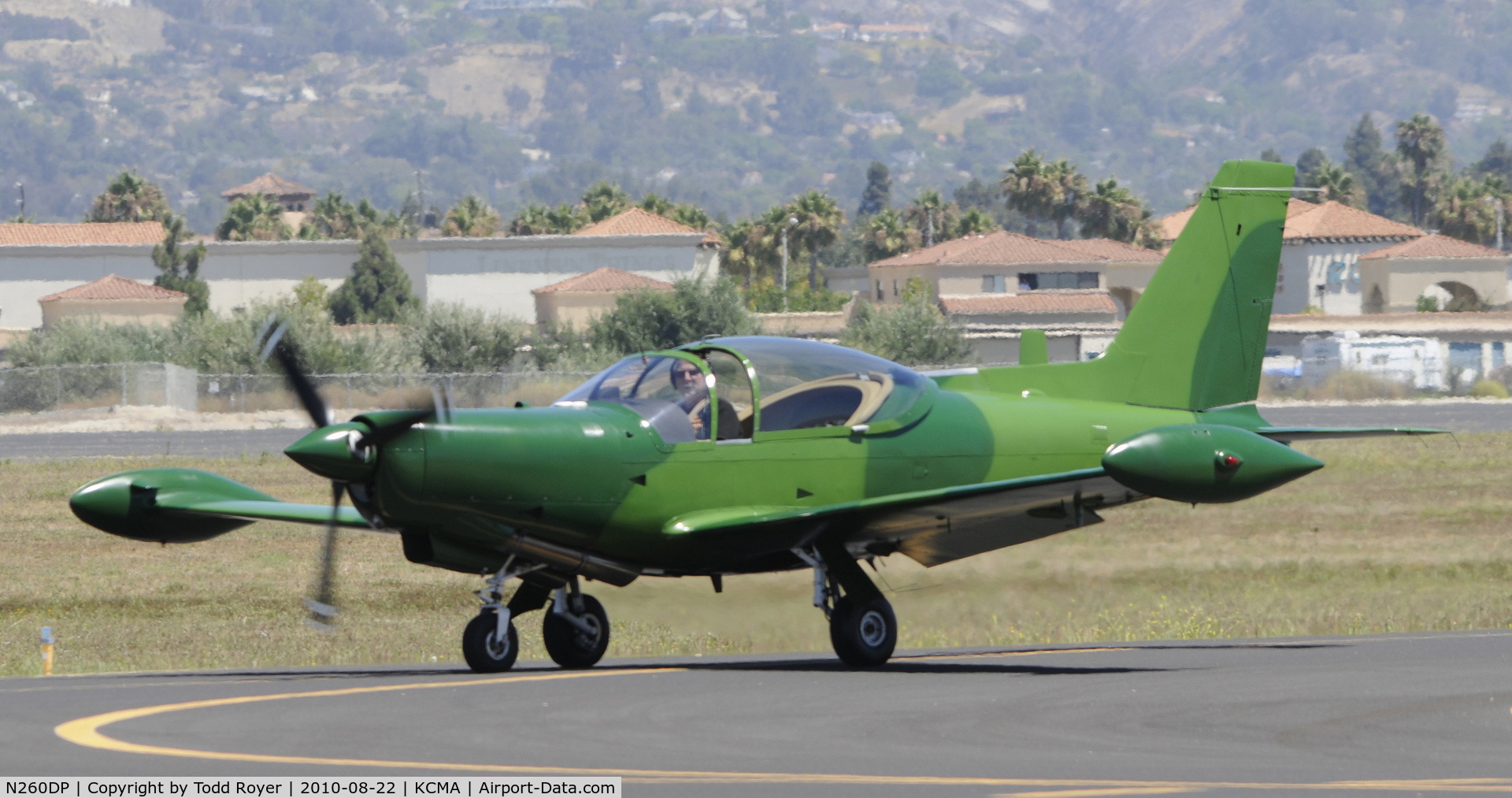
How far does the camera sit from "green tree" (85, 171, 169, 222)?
14238 cm

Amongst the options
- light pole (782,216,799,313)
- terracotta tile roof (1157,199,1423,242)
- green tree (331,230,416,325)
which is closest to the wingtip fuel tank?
light pole (782,216,799,313)

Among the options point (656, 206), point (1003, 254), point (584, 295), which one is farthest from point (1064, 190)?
point (584, 295)

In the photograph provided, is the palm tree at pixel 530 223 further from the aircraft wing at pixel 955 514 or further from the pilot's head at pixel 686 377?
the pilot's head at pixel 686 377

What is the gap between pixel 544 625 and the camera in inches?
606

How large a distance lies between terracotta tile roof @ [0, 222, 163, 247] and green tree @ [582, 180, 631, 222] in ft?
108

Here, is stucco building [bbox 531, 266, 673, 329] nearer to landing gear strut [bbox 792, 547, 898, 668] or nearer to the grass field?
the grass field

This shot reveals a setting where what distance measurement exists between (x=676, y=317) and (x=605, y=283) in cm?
3072

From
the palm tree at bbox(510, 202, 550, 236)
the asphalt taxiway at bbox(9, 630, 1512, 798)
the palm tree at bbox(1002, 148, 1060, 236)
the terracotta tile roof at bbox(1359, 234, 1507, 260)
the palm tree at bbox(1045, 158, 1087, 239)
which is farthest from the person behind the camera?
the palm tree at bbox(510, 202, 550, 236)

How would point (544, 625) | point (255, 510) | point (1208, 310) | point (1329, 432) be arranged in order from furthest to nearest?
point (1208, 310) → point (1329, 432) → point (255, 510) → point (544, 625)

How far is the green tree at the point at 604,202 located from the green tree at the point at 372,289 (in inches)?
1083

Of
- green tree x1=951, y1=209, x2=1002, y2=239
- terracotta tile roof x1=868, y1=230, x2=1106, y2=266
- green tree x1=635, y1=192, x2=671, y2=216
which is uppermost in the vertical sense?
green tree x1=635, y1=192, x2=671, y2=216

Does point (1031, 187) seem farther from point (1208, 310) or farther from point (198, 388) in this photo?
point (1208, 310)

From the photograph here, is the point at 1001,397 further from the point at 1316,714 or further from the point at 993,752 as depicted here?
the point at 993,752
